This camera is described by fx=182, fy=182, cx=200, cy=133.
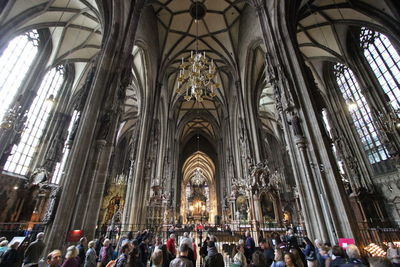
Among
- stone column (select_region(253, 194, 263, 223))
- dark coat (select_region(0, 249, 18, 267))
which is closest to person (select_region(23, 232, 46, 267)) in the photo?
dark coat (select_region(0, 249, 18, 267))

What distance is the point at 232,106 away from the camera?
19.8 m

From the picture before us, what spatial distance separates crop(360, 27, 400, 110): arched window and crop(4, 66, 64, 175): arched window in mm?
21294

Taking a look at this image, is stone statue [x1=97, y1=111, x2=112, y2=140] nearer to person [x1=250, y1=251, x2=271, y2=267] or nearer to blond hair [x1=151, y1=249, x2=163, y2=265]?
blond hair [x1=151, y1=249, x2=163, y2=265]

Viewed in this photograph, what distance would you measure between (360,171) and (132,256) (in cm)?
1608

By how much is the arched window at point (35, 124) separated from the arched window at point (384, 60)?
21294 millimetres

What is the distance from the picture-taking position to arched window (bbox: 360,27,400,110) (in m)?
11.0

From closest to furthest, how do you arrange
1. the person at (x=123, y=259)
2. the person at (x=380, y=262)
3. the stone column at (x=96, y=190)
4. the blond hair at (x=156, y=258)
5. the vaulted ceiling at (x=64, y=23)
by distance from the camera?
1. the person at (x=380, y=262)
2. the blond hair at (x=156, y=258)
3. the person at (x=123, y=259)
4. the stone column at (x=96, y=190)
5. the vaulted ceiling at (x=64, y=23)

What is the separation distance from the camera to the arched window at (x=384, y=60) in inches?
432

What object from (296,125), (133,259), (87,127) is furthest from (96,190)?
(296,125)

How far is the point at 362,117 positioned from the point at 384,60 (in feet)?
12.5

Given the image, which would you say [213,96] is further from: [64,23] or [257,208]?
[64,23]

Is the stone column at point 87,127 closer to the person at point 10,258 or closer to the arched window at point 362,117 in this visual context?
the person at point 10,258

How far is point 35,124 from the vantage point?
524 inches

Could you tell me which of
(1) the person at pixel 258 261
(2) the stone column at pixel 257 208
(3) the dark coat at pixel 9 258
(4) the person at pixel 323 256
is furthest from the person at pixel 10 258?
(2) the stone column at pixel 257 208
